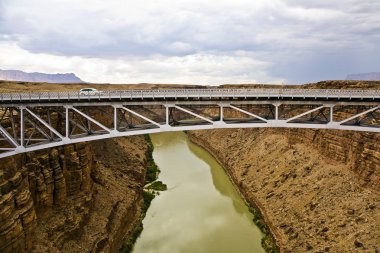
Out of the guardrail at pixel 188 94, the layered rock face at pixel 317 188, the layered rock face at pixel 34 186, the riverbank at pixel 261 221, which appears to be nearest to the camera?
the layered rock face at pixel 34 186

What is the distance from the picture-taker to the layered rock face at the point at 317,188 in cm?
2384

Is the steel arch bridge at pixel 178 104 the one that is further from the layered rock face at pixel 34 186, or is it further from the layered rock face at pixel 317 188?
the layered rock face at pixel 317 188

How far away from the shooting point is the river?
27766mm

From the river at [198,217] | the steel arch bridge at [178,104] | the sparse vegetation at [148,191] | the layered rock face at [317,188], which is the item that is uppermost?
the steel arch bridge at [178,104]

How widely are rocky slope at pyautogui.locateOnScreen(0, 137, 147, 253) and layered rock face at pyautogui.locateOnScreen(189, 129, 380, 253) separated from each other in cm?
1277

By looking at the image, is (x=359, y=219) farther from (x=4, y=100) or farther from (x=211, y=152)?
(x=211, y=152)

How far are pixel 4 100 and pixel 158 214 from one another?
17.7 m

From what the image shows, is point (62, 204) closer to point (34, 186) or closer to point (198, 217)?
point (34, 186)

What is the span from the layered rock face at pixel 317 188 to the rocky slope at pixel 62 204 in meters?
12.8

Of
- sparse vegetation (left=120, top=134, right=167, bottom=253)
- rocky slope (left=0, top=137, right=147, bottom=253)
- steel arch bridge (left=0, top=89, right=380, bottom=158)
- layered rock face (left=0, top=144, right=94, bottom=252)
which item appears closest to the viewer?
layered rock face (left=0, top=144, right=94, bottom=252)

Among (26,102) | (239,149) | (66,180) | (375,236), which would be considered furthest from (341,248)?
(239,149)

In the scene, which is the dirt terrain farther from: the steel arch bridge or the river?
the steel arch bridge

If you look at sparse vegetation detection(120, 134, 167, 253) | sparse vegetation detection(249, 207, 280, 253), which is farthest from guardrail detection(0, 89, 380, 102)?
sparse vegetation detection(249, 207, 280, 253)

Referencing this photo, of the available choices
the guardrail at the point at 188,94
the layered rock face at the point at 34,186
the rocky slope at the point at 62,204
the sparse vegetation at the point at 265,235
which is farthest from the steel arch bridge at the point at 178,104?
the sparse vegetation at the point at 265,235
